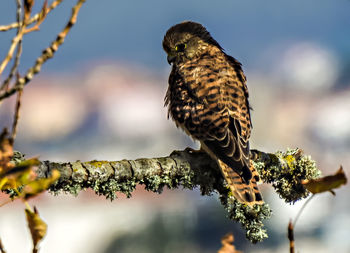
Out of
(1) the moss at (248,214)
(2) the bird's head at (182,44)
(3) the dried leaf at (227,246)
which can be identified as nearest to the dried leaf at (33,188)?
(3) the dried leaf at (227,246)

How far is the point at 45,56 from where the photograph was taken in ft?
2.55

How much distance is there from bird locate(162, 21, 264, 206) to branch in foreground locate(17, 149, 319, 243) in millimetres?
66

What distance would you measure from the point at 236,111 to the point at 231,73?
41 cm

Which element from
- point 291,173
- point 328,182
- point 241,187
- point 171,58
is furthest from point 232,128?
point 328,182

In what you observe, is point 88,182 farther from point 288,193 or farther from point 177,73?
point 177,73

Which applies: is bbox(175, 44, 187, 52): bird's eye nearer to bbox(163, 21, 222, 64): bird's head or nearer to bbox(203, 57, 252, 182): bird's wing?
bbox(163, 21, 222, 64): bird's head

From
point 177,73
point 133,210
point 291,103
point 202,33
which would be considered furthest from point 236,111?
point 291,103

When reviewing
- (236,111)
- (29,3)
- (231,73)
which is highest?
(231,73)

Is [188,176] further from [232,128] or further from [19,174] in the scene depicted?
[19,174]

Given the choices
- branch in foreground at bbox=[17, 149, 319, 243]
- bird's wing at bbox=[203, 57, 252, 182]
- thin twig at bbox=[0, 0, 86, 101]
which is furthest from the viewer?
bird's wing at bbox=[203, 57, 252, 182]

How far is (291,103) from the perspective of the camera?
14.6 metres

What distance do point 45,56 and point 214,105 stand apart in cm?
253

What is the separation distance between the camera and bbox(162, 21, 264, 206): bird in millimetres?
2898

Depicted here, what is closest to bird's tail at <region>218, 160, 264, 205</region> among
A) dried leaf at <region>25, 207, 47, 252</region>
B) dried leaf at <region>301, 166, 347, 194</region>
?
dried leaf at <region>301, 166, 347, 194</region>
